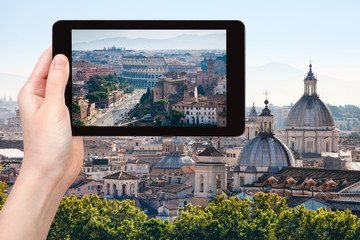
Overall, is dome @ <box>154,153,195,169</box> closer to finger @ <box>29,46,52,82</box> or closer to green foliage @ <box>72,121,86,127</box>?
green foliage @ <box>72,121,86,127</box>

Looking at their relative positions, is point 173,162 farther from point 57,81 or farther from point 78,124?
point 57,81

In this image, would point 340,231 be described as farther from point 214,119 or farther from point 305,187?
point 214,119

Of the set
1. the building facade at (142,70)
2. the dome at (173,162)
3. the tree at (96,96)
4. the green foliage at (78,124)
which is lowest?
the dome at (173,162)

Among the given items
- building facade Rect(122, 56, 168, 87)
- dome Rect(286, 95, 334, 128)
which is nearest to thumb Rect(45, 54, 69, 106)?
building facade Rect(122, 56, 168, 87)

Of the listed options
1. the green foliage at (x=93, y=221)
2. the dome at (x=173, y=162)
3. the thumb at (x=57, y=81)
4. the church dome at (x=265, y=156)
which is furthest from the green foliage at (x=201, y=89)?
the dome at (x=173, y=162)

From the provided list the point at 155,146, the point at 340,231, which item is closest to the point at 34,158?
the point at 340,231

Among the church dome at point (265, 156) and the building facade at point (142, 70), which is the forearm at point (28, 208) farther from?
the church dome at point (265, 156)

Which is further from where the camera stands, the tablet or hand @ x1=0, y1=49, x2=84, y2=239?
the tablet

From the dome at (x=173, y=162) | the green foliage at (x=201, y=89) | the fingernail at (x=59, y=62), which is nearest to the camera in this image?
the fingernail at (x=59, y=62)
